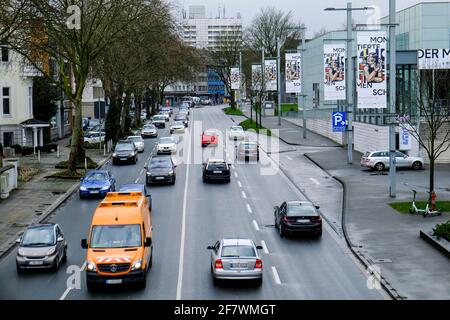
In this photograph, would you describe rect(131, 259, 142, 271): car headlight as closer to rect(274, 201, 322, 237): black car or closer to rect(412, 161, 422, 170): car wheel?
rect(274, 201, 322, 237): black car

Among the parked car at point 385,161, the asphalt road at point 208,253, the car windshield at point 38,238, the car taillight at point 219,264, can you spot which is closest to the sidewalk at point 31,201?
the asphalt road at point 208,253

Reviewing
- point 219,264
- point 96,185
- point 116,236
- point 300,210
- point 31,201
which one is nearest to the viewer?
point 219,264

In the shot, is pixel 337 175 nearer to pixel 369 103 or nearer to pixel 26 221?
pixel 369 103

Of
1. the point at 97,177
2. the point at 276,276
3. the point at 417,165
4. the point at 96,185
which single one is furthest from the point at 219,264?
the point at 417,165

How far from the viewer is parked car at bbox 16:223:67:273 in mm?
23938

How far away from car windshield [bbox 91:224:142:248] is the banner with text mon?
21.0 meters

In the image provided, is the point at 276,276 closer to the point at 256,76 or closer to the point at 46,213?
the point at 46,213

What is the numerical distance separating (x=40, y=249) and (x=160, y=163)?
20810mm

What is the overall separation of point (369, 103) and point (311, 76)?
52326 mm

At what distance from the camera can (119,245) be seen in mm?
22125

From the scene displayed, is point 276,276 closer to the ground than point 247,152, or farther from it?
closer to the ground

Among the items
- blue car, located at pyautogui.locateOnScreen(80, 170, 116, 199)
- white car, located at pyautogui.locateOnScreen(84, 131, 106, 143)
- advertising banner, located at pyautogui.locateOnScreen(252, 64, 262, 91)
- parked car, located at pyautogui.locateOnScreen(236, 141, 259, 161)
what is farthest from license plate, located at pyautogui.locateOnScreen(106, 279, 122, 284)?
advertising banner, located at pyautogui.locateOnScreen(252, 64, 262, 91)

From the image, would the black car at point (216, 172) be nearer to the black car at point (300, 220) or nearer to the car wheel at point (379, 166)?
the car wheel at point (379, 166)
